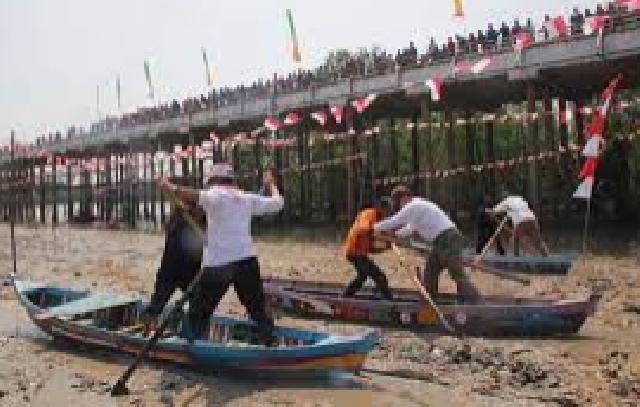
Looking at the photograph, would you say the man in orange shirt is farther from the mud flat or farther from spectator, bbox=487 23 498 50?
spectator, bbox=487 23 498 50

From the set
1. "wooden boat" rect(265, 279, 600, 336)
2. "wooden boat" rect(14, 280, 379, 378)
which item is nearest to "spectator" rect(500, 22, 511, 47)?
"wooden boat" rect(265, 279, 600, 336)

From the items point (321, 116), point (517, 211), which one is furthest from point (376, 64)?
point (517, 211)

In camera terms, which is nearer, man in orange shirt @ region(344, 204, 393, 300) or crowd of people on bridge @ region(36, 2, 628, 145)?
man in orange shirt @ region(344, 204, 393, 300)

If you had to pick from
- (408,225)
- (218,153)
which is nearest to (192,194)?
(408,225)

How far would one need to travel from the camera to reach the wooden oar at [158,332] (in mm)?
7684

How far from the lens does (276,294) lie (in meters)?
11.6

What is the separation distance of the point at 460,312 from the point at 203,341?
3070 mm

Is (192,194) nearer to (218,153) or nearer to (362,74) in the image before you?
(362,74)

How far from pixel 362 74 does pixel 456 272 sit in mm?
15133

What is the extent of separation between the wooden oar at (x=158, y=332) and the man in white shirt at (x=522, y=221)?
8187mm

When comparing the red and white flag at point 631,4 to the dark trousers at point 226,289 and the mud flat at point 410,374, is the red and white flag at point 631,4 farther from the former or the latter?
the dark trousers at point 226,289

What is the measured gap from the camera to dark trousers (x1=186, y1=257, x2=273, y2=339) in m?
7.75

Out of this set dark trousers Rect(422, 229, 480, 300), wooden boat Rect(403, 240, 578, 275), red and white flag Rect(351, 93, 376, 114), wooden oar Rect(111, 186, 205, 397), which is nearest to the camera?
wooden oar Rect(111, 186, 205, 397)

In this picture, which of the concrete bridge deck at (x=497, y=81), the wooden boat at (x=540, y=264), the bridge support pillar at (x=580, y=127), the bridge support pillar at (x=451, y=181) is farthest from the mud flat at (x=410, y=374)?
the bridge support pillar at (x=451, y=181)
